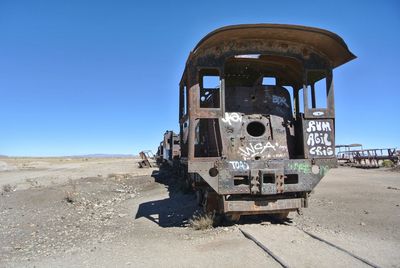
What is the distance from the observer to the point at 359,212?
9.30 metres

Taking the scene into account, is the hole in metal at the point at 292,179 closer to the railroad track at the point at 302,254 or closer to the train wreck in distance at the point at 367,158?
the railroad track at the point at 302,254

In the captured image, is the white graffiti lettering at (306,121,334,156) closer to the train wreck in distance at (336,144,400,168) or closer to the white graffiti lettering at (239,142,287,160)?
the white graffiti lettering at (239,142,287,160)

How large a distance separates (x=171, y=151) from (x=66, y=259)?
13.6 m

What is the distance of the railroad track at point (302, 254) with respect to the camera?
529cm

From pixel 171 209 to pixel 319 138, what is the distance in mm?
4695

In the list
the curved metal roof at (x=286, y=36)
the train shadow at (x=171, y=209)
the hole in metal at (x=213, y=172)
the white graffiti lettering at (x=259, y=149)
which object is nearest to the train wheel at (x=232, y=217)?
the hole in metal at (x=213, y=172)

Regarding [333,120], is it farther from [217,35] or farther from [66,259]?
[66,259]

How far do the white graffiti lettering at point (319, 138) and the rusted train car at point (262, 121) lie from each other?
2 cm

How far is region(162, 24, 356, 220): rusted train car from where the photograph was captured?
294 inches

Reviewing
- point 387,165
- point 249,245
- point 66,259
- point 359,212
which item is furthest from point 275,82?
point 387,165

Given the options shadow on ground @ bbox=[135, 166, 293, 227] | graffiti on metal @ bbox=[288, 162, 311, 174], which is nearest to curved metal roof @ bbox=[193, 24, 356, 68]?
graffiti on metal @ bbox=[288, 162, 311, 174]

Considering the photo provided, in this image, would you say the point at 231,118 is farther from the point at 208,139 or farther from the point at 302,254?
the point at 302,254

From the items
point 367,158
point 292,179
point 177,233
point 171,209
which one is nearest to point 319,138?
point 292,179

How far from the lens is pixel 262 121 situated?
8.65 m
